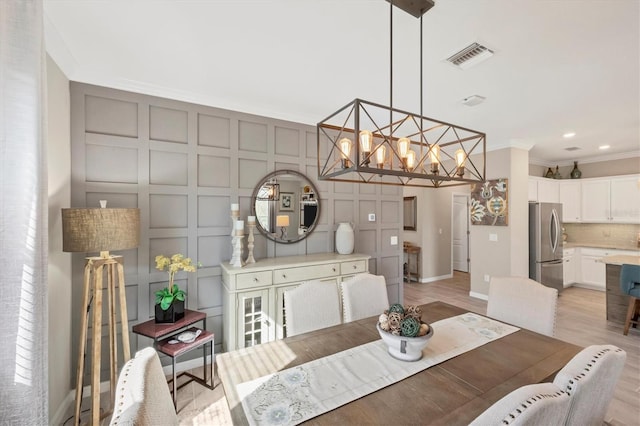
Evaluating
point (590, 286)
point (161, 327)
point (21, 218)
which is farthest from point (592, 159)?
point (21, 218)

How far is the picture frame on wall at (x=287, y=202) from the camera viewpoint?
3123 millimetres

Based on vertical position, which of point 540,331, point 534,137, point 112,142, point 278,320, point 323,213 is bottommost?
point 278,320

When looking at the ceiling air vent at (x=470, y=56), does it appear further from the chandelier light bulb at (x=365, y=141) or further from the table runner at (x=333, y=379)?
the table runner at (x=333, y=379)

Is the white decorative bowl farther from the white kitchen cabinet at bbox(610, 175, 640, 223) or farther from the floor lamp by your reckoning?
the white kitchen cabinet at bbox(610, 175, 640, 223)

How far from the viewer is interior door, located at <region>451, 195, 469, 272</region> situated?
688 cm

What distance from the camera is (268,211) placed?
3041mm

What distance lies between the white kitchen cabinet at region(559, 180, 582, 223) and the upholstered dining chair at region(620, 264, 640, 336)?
9.11 ft

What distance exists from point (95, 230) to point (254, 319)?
1437 mm

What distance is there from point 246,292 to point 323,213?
1.36 metres

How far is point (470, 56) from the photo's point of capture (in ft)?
6.77

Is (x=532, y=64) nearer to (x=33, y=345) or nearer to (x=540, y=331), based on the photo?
(x=540, y=331)

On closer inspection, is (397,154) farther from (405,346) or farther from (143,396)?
(143,396)

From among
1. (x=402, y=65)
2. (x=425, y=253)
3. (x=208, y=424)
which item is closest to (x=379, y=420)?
(x=208, y=424)

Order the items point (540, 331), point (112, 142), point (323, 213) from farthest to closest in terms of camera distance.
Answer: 1. point (323, 213)
2. point (112, 142)
3. point (540, 331)
